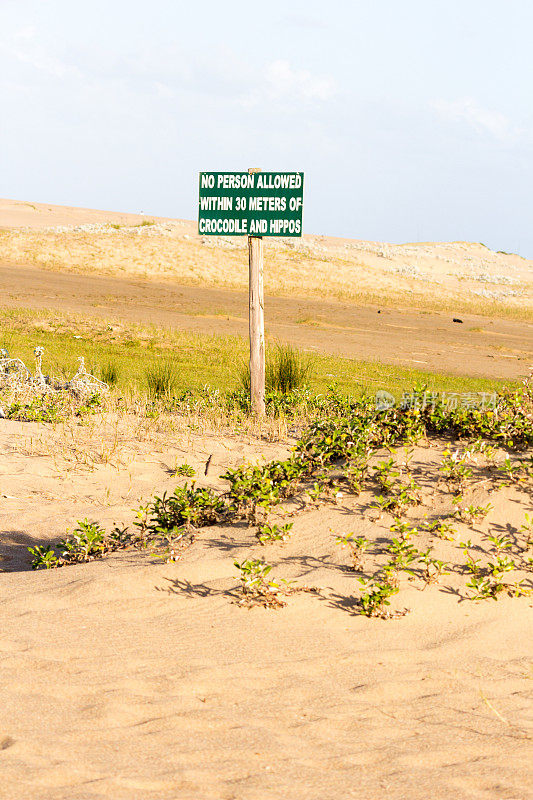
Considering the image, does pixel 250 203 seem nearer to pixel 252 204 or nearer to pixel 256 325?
pixel 252 204

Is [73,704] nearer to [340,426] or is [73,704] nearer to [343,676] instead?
[343,676]

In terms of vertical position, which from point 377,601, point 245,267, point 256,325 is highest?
point 245,267

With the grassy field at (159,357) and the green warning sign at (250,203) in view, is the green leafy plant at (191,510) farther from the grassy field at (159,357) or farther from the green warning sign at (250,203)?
the grassy field at (159,357)

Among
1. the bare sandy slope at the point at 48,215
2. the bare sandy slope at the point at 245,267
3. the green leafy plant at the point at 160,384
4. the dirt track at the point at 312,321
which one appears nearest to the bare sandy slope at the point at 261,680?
the green leafy plant at the point at 160,384

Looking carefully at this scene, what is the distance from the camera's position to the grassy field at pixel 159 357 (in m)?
11.6

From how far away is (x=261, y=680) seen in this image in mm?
2941

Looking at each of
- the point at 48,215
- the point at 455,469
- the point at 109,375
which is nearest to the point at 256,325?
the point at 109,375

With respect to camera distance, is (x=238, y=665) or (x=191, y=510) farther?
(x=191, y=510)

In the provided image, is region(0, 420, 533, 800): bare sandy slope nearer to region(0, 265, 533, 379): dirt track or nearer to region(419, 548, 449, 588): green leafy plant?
region(419, 548, 449, 588): green leafy plant

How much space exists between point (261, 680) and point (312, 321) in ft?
67.4

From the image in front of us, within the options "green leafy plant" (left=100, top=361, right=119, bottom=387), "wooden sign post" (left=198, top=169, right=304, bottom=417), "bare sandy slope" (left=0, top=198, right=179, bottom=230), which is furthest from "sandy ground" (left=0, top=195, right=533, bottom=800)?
"bare sandy slope" (left=0, top=198, right=179, bottom=230)

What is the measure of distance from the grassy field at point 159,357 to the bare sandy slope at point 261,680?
5.94 meters

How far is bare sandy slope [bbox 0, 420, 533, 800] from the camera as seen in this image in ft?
7.43

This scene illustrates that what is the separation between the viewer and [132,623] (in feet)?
11.2
